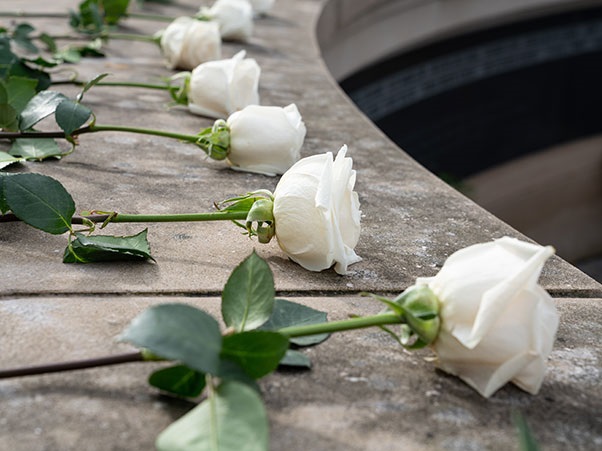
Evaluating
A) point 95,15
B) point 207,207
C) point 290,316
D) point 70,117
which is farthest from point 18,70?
point 290,316

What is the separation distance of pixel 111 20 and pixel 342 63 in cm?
149

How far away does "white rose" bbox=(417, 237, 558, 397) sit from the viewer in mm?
793

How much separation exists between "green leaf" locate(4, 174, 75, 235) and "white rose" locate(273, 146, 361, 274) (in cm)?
26

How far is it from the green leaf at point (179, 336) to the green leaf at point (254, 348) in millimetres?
28

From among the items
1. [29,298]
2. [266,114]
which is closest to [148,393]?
[29,298]

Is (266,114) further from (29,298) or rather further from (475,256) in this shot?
(475,256)

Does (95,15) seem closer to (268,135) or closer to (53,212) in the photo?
(268,135)

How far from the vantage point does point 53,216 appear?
3.65ft

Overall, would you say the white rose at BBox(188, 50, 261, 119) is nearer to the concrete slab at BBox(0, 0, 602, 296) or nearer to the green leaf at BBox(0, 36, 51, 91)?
the concrete slab at BBox(0, 0, 602, 296)

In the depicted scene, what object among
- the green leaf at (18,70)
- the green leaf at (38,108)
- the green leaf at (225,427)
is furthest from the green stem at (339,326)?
the green leaf at (18,70)

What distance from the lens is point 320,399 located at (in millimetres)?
844

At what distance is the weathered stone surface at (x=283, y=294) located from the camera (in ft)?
2.60

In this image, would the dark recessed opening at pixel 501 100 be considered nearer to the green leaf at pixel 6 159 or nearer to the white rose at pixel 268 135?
the white rose at pixel 268 135

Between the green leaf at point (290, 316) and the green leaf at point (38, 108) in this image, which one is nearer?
the green leaf at point (290, 316)
